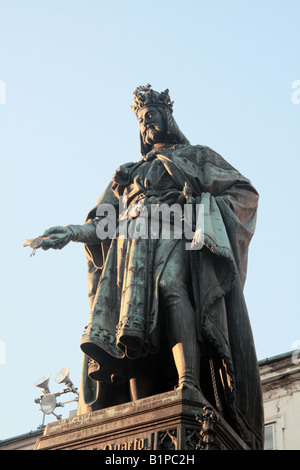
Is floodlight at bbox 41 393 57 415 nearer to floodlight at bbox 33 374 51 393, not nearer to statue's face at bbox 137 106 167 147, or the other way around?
floodlight at bbox 33 374 51 393

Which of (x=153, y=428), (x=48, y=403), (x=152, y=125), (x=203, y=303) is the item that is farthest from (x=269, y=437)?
(x=153, y=428)

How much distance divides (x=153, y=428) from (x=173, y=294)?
6.08ft

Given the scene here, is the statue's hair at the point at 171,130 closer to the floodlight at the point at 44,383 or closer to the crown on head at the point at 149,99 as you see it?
the crown on head at the point at 149,99

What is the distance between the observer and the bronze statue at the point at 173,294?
979cm

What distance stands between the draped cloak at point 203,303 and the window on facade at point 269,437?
Result: 446 inches

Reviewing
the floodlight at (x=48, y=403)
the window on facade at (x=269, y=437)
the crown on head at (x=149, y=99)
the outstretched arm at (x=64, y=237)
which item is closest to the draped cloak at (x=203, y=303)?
the outstretched arm at (x=64, y=237)

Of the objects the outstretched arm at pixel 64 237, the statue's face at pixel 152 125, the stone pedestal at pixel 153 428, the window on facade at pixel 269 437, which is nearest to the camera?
the stone pedestal at pixel 153 428

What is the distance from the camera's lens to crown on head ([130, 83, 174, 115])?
41.0 ft

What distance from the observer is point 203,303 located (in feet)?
32.7

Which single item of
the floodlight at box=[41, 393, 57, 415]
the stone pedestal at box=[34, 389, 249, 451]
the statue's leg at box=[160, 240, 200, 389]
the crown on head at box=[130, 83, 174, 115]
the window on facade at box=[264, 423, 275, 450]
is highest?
the floodlight at box=[41, 393, 57, 415]

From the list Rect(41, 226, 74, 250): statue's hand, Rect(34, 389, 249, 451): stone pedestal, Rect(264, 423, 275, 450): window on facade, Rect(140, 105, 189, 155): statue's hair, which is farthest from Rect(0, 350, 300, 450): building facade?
Rect(34, 389, 249, 451): stone pedestal
